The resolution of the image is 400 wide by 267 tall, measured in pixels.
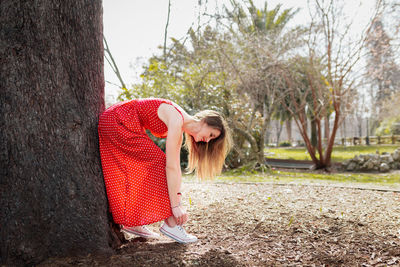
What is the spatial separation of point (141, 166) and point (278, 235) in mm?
1147

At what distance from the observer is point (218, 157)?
2.45 meters

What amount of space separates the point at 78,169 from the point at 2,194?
0.39m

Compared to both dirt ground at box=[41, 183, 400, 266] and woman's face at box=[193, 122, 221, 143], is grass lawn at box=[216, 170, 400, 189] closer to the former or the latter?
dirt ground at box=[41, 183, 400, 266]

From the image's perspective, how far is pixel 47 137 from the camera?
168cm

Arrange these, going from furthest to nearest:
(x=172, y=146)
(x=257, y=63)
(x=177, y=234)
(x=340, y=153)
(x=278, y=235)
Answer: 1. (x=340, y=153)
2. (x=257, y=63)
3. (x=278, y=235)
4. (x=177, y=234)
5. (x=172, y=146)

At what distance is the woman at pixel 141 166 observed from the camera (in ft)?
6.32

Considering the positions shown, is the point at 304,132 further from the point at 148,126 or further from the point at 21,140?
the point at 21,140

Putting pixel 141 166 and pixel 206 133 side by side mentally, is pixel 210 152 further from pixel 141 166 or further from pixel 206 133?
pixel 141 166

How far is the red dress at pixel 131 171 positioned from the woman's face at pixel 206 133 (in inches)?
15.3

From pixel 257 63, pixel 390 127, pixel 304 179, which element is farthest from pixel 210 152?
pixel 390 127

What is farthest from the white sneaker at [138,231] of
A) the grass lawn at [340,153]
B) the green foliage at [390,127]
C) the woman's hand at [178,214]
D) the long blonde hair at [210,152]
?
the green foliage at [390,127]

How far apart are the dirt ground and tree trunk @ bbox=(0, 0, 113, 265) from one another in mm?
163

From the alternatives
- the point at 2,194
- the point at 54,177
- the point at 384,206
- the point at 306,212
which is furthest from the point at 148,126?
the point at 384,206

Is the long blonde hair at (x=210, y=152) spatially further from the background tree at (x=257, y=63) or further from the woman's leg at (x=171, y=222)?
the background tree at (x=257, y=63)
